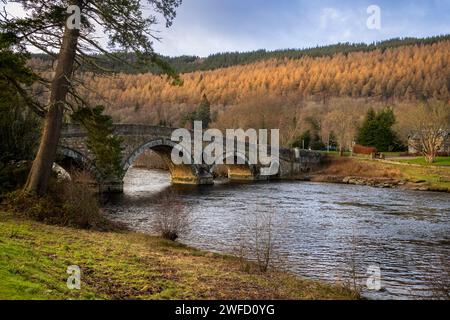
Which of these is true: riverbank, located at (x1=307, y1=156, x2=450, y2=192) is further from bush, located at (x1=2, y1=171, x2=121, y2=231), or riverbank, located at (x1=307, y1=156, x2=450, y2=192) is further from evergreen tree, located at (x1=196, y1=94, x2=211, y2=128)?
bush, located at (x1=2, y1=171, x2=121, y2=231)

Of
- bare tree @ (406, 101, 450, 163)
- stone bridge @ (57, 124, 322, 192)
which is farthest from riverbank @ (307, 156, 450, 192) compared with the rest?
bare tree @ (406, 101, 450, 163)

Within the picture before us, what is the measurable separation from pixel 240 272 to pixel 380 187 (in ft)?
127

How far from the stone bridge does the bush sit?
2.64 metres

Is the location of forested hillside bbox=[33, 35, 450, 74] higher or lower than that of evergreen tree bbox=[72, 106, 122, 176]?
higher

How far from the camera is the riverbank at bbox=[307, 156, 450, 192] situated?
46.0 meters

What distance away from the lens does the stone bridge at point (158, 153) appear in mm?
32094

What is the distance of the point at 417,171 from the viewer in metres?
49.8

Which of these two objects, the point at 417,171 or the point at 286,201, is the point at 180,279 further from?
the point at 417,171

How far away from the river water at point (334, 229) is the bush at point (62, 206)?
2644 millimetres

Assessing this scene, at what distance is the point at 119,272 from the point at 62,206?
24.6 ft

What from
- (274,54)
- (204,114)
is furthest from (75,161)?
(274,54)

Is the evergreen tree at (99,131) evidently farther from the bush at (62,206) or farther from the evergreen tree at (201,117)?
the evergreen tree at (201,117)

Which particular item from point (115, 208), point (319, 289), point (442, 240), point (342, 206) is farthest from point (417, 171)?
point (319, 289)
